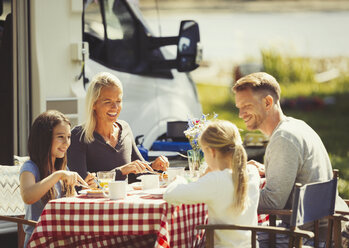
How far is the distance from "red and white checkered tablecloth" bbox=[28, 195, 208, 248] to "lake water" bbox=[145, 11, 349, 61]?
45.0ft

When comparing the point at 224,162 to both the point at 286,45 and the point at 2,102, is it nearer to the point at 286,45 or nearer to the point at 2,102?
the point at 2,102

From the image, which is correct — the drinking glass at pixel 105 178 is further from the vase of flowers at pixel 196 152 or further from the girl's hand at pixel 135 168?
the vase of flowers at pixel 196 152

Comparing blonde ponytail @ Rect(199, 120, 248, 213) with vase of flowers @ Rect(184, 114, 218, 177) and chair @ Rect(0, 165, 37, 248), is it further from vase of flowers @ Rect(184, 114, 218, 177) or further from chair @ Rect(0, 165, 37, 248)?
chair @ Rect(0, 165, 37, 248)

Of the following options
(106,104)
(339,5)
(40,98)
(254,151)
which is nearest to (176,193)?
(106,104)

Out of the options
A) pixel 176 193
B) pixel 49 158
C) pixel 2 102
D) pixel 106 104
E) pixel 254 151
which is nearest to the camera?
pixel 176 193

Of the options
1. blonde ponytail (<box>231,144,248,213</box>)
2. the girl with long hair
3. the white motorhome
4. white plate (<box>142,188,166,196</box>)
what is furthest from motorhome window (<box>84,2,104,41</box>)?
blonde ponytail (<box>231,144,248,213</box>)

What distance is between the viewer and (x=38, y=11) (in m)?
5.24

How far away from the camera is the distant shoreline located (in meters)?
18.5

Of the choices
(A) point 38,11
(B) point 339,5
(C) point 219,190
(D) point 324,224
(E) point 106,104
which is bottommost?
(D) point 324,224

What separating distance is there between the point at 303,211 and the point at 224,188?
0.35 metres

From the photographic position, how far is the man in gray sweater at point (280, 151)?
142 inches

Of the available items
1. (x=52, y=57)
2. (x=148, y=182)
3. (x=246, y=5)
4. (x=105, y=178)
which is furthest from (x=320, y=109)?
(x=105, y=178)

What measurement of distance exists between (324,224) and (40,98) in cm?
231

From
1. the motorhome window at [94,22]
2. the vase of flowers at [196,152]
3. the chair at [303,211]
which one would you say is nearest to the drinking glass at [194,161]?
the vase of flowers at [196,152]
